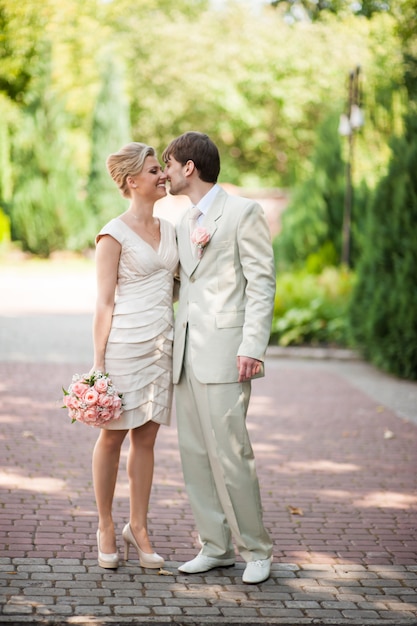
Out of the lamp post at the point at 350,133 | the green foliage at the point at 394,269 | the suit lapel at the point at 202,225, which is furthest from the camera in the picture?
the lamp post at the point at 350,133

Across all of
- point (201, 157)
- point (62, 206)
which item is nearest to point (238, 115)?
point (62, 206)

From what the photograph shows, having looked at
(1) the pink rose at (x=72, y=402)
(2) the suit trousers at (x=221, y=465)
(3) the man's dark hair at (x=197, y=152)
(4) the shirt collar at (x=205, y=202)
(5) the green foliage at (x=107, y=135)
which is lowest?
(2) the suit trousers at (x=221, y=465)

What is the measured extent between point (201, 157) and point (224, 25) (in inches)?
1388

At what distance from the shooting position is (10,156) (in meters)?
29.5

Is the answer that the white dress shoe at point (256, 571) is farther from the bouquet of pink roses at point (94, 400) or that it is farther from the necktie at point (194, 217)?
the necktie at point (194, 217)

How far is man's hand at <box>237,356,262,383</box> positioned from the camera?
407 cm

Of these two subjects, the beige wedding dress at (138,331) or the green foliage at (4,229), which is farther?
the green foliage at (4,229)

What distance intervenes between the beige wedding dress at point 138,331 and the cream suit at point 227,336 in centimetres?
10

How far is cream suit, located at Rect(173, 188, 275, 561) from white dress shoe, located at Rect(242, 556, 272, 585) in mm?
36

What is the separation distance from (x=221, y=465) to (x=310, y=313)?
347 inches

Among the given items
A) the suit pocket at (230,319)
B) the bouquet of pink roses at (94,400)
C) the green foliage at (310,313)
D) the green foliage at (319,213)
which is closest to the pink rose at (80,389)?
the bouquet of pink roses at (94,400)

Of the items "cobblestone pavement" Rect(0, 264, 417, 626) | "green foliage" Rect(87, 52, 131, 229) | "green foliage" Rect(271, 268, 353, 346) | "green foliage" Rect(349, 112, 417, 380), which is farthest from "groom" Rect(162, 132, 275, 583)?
"green foliage" Rect(87, 52, 131, 229)

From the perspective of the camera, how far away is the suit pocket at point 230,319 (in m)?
4.18

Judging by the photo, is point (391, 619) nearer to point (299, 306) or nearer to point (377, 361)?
point (377, 361)
